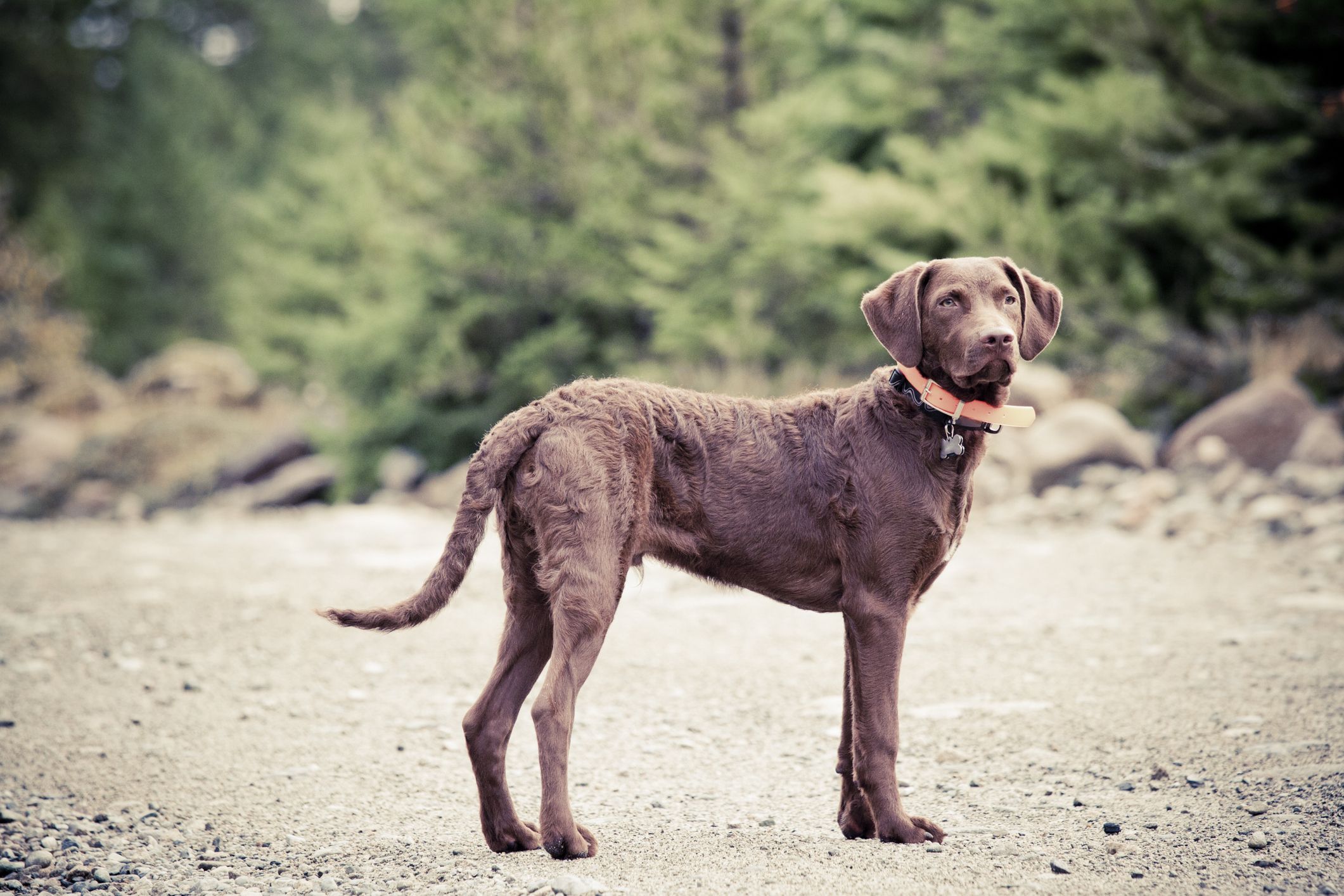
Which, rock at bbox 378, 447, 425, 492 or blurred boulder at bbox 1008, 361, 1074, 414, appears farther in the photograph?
rock at bbox 378, 447, 425, 492

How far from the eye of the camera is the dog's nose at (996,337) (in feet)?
12.9

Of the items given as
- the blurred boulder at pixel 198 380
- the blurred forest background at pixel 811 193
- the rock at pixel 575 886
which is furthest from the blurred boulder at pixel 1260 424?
the blurred boulder at pixel 198 380

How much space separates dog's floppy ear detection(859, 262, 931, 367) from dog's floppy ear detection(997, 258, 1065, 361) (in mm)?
354

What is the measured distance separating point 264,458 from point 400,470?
3.62m

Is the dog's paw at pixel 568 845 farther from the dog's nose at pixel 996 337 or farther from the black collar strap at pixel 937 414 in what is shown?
the dog's nose at pixel 996 337

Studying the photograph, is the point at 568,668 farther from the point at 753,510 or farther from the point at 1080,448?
the point at 1080,448

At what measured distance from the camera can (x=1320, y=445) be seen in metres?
10.3

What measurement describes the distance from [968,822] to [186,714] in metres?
4.10

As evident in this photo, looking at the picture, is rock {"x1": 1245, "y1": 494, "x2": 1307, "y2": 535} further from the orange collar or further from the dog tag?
the dog tag

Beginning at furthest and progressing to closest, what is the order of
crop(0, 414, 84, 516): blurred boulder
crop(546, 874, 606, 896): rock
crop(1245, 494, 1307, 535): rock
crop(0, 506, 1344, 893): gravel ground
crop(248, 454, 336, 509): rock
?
1. crop(0, 414, 84, 516): blurred boulder
2. crop(248, 454, 336, 509): rock
3. crop(1245, 494, 1307, 535): rock
4. crop(0, 506, 1344, 893): gravel ground
5. crop(546, 874, 606, 896): rock

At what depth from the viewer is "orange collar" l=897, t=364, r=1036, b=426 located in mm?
4160

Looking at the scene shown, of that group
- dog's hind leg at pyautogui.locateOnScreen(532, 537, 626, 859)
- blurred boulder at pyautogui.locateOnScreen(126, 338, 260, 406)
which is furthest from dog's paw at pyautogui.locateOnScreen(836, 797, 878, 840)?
blurred boulder at pyautogui.locateOnScreen(126, 338, 260, 406)

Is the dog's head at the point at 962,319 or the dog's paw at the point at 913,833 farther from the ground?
the dog's head at the point at 962,319

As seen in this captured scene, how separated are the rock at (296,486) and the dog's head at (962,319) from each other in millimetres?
13857
